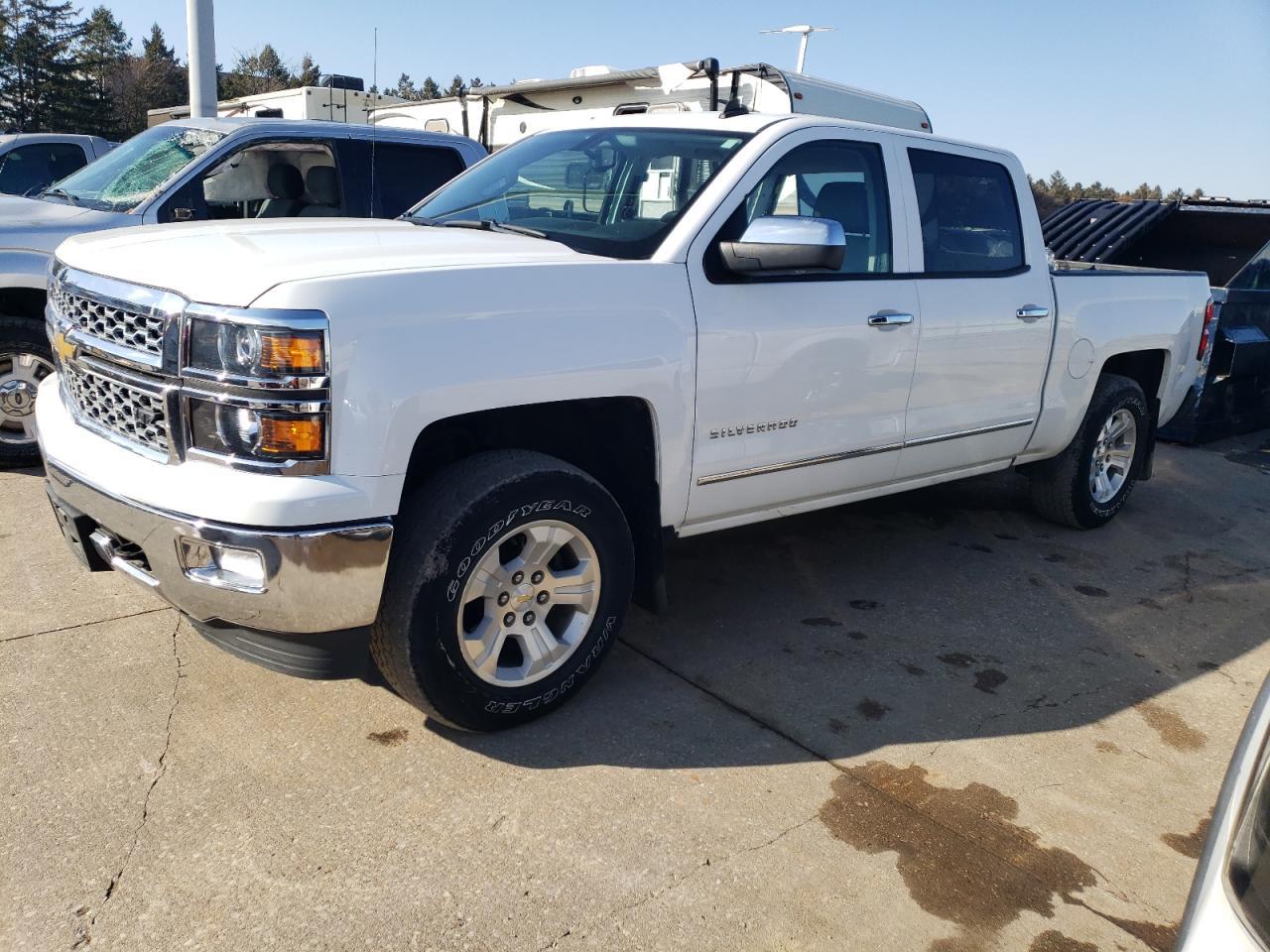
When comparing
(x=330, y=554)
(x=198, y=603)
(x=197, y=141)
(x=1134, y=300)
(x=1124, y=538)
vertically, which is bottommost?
(x=1124, y=538)

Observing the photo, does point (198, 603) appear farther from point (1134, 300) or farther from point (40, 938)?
point (1134, 300)

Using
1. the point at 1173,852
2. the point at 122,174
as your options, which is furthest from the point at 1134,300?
the point at 122,174

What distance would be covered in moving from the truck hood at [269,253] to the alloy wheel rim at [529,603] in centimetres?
86

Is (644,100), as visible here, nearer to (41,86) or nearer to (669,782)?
(669,782)

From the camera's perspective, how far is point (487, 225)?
3932 millimetres

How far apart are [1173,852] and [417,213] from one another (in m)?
3.51

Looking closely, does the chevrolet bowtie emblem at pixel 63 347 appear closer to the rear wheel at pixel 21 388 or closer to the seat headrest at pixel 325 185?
the rear wheel at pixel 21 388

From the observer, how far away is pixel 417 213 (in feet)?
14.3

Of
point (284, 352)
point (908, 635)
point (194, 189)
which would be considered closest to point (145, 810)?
point (284, 352)

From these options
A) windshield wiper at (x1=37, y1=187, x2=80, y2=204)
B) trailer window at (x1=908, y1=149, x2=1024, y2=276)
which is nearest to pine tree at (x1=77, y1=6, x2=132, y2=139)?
windshield wiper at (x1=37, y1=187, x2=80, y2=204)

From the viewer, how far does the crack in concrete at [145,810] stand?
2367 millimetres

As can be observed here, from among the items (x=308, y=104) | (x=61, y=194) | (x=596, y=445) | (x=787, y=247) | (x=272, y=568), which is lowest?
(x=272, y=568)

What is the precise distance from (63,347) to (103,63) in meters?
59.4

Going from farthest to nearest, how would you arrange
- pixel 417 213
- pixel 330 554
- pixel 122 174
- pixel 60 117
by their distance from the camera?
1. pixel 60 117
2. pixel 122 174
3. pixel 417 213
4. pixel 330 554
